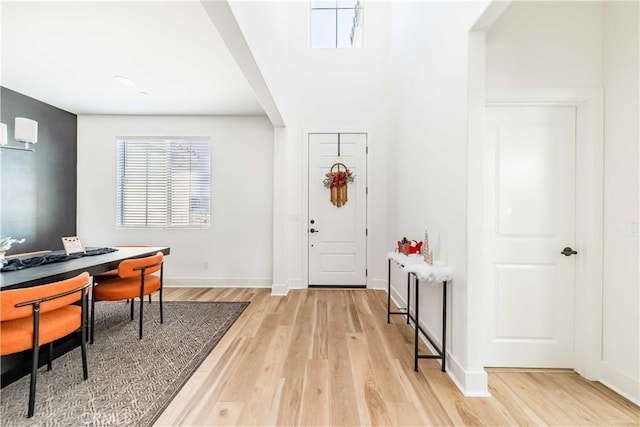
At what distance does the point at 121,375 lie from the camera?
81.0 inches

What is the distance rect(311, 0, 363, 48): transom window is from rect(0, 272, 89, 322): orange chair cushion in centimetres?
458

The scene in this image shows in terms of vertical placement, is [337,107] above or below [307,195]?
above

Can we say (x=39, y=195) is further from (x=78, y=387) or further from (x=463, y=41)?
(x=463, y=41)

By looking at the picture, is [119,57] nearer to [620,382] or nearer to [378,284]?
[378,284]

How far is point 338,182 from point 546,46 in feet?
9.18

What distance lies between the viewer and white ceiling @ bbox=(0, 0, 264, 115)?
2303 mm

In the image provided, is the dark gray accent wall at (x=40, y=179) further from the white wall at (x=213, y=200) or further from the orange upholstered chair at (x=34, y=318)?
the orange upholstered chair at (x=34, y=318)

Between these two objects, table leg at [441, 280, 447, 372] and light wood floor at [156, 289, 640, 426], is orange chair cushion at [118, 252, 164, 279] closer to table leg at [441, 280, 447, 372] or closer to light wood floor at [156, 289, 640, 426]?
light wood floor at [156, 289, 640, 426]

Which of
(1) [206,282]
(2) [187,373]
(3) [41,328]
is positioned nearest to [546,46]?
(2) [187,373]

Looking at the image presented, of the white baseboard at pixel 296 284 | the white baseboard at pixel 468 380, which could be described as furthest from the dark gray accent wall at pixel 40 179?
the white baseboard at pixel 468 380

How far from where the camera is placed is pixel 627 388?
1.84 metres

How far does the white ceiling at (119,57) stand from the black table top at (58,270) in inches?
81.1

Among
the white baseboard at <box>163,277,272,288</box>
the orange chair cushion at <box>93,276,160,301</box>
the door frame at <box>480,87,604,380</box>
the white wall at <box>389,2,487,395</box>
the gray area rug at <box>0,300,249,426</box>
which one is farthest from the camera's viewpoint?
the white baseboard at <box>163,277,272,288</box>

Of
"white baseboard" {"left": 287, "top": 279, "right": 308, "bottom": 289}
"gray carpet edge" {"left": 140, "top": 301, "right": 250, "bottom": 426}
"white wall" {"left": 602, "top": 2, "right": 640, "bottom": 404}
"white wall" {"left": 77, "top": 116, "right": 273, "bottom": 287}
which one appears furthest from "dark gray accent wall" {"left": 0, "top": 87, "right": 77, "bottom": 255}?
"white wall" {"left": 602, "top": 2, "right": 640, "bottom": 404}
